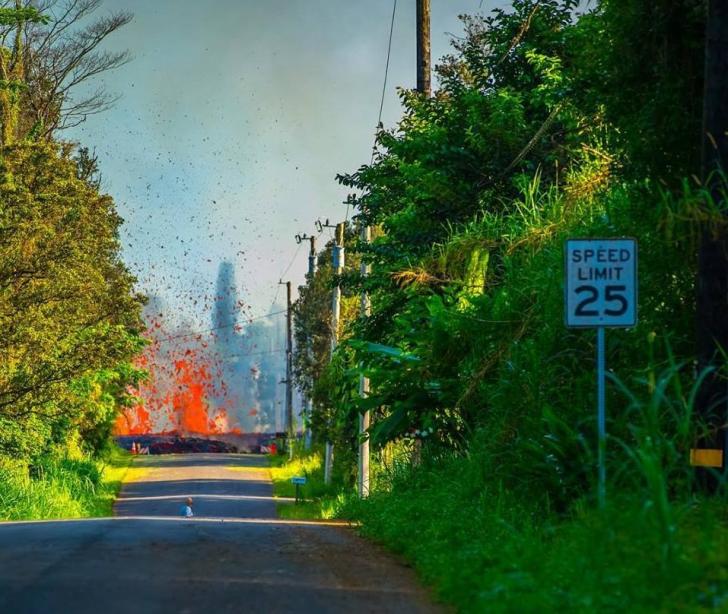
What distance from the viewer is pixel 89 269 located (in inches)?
1319

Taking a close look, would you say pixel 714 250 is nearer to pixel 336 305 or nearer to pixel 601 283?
pixel 601 283

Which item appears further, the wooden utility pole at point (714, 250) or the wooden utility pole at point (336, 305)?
the wooden utility pole at point (336, 305)

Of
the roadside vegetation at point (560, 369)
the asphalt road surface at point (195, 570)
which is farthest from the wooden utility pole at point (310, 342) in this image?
the asphalt road surface at point (195, 570)

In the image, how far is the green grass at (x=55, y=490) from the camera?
104 feet

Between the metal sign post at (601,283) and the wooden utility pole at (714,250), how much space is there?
1.24m

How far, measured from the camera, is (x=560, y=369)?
1528 cm

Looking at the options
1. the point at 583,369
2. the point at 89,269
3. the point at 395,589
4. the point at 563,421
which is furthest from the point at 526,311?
the point at 89,269

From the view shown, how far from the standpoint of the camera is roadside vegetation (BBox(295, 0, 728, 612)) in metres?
9.77

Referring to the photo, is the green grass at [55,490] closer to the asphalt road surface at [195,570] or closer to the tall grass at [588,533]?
the asphalt road surface at [195,570]

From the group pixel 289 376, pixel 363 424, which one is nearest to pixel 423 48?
pixel 363 424

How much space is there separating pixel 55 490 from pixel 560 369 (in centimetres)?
2553

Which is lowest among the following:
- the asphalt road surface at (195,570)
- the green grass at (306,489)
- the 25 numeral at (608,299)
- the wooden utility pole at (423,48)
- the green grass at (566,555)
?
the green grass at (306,489)

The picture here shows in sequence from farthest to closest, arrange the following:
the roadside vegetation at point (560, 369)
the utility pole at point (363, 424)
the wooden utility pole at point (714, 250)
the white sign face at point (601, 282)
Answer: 1. the utility pole at point (363, 424)
2. the wooden utility pole at point (714, 250)
3. the white sign face at point (601, 282)
4. the roadside vegetation at point (560, 369)

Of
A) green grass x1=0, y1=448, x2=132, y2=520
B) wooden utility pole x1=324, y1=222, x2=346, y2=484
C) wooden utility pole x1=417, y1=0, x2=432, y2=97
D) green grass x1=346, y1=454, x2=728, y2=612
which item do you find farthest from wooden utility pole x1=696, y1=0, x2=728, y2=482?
wooden utility pole x1=324, y1=222, x2=346, y2=484
